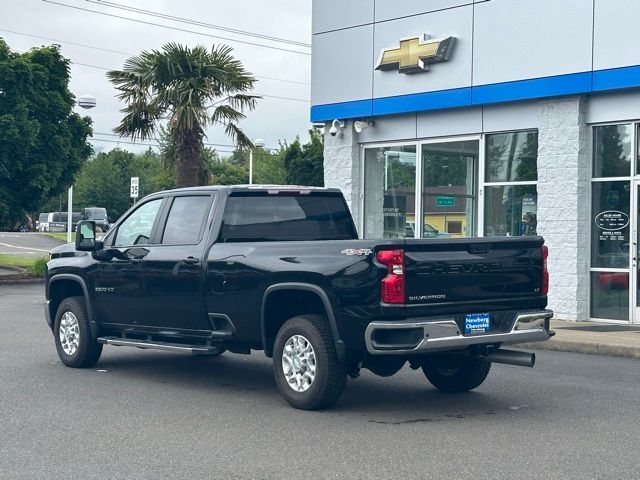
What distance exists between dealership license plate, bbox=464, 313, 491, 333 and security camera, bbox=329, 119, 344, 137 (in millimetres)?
12120

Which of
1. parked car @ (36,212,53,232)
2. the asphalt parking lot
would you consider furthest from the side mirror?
parked car @ (36,212,53,232)

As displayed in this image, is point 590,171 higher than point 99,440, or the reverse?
point 590,171

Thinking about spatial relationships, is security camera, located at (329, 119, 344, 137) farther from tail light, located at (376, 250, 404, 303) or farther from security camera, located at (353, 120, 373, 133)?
tail light, located at (376, 250, 404, 303)

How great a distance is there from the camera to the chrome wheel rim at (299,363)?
28.9 ft

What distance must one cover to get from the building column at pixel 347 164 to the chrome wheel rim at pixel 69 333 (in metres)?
9.37

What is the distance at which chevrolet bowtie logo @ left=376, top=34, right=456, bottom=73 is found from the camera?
1825 centimetres

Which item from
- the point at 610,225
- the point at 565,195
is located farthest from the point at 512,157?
the point at 610,225

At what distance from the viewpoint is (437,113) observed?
Answer: 742 inches

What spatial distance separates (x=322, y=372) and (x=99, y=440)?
77.3 inches

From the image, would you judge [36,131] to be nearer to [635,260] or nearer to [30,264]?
[30,264]

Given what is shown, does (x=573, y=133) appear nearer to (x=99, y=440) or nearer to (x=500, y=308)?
(x=500, y=308)

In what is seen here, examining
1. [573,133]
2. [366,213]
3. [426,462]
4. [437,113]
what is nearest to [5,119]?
[366,213]

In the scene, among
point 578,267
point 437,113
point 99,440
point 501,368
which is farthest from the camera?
point 437,113

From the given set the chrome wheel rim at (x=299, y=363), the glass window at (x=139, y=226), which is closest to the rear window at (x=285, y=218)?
the glass window at (x=139, y=226)
